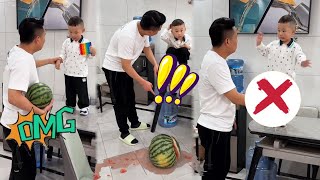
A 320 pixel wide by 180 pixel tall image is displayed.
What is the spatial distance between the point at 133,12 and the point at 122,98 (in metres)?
0.28

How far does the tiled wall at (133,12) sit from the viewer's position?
3.23 feet

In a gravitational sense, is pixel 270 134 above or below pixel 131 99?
below

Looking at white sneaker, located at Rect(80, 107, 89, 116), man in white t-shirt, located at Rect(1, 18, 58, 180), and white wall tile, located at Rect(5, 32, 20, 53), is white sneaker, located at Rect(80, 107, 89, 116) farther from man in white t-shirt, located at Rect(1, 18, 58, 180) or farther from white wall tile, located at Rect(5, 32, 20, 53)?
white wall tile, located at Rect(5, 32, 20, 53)

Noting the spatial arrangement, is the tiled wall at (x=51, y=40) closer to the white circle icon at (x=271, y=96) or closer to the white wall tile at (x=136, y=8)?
the white wall tile at (x=136, y=8)

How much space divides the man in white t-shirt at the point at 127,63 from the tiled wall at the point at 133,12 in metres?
0.03

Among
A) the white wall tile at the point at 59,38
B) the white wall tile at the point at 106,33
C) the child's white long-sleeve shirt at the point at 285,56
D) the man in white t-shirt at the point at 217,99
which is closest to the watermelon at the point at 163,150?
the man in white t-shirt at the point at 217,99

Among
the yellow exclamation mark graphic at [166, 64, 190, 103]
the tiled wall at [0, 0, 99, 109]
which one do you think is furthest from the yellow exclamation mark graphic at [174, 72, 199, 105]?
the tiled wall at [0, 0, 99, 109]

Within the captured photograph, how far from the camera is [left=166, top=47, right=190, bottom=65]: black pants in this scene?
3.34ft

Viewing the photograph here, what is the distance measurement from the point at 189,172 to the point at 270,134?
2.27 ft

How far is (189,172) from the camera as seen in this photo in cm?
111

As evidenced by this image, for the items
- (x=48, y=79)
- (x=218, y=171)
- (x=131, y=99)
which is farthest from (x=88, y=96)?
(x=218, y=171)

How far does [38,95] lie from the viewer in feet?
4.59

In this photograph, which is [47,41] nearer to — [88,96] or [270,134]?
[88,96]

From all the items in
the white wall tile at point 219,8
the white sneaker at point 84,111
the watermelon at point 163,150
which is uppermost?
the white wall tile at point 219,8
